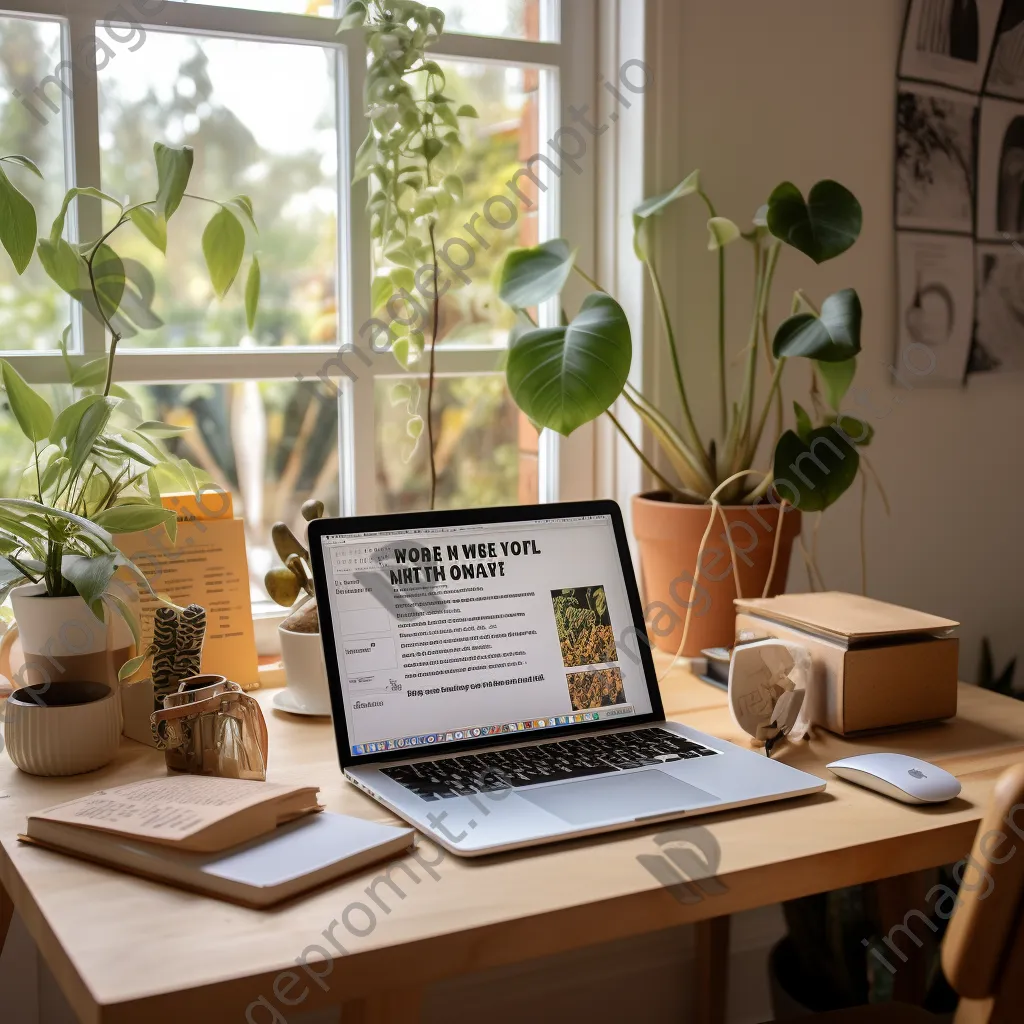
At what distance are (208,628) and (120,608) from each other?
11.6 inches

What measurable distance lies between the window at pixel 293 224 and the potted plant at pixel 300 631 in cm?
26

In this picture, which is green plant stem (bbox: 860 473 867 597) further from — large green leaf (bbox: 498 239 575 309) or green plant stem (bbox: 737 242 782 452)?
large green leaf (bbox: 498 239 575 309)

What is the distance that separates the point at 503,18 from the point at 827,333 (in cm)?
69

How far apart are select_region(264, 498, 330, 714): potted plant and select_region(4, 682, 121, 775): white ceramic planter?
9.0 inches

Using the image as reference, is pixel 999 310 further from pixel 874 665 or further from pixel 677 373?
pixel 874 665

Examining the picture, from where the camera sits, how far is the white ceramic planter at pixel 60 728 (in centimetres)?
110

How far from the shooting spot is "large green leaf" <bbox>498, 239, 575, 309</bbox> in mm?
1480

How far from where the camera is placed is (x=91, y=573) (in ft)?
3.38

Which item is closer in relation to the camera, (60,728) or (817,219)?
(60,728)

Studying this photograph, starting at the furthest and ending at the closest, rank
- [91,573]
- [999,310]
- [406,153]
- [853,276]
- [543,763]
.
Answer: [999,310] → [853,276] → [406,153] → [543,763] → [91,573]

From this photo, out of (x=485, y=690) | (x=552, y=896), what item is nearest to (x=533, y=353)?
(x=485, y=690)

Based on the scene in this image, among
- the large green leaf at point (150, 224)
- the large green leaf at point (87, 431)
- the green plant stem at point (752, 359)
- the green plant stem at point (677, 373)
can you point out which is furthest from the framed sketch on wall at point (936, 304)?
the large green leaf at point (87, 431)

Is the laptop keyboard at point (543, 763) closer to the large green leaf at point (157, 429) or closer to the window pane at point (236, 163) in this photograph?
the large green leaf at point (157, 429)

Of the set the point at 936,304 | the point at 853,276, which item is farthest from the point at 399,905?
the point at 936,304
